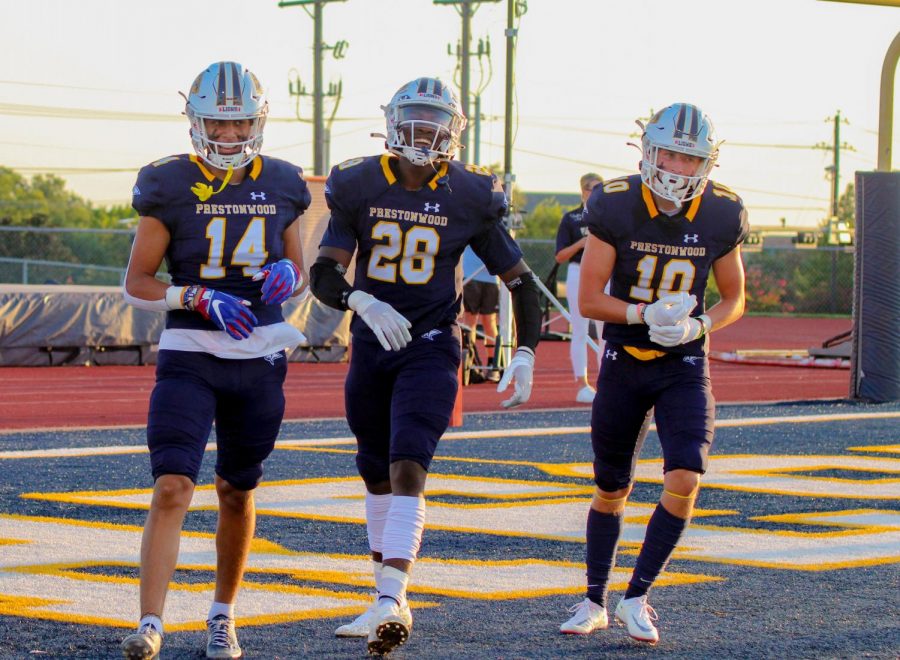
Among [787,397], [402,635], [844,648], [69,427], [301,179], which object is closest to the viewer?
[402,635]

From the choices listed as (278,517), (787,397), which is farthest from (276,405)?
(787,397)

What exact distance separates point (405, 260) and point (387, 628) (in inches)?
50.0

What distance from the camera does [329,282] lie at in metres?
5.25

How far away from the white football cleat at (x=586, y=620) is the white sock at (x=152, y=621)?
1320 millimetres

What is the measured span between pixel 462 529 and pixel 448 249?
2194 mm

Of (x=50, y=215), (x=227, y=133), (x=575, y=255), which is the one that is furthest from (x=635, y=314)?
(x=50, y=215)

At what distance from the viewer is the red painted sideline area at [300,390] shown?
12.8m

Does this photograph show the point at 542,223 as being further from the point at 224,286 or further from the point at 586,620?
the point at 224,286

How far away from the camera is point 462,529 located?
7.08m

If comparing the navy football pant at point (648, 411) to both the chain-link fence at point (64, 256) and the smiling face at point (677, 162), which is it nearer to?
the smiling face at point (677, 162)

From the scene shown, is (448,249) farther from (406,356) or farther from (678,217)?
(678,217)

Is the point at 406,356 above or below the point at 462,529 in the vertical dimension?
above

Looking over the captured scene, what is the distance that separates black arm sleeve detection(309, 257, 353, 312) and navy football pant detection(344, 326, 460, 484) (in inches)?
6.1

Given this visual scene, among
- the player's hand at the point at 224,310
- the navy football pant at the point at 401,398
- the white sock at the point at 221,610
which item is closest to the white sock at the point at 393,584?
the navy football pant at the point at 401,398
